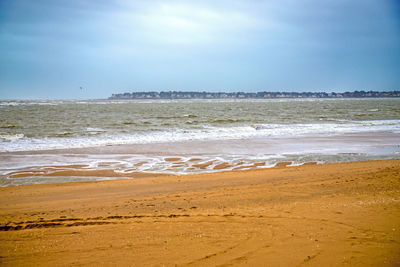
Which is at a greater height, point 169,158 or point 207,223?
point 207,223

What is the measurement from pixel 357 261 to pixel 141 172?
25.1 ft

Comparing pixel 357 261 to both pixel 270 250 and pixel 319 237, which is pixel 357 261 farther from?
pixel 270 250

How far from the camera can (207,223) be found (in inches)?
194

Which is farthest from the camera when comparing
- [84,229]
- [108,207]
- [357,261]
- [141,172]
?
[141,172]

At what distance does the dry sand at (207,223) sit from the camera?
3830 millimetres

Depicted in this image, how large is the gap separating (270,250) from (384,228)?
2091 millimetres

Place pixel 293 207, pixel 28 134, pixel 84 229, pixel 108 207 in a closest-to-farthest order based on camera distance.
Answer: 1. pixel 84 229
2. pixel 293 207
3. pixel 108 207
4. pixel 28 134

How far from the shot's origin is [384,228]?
4.48m

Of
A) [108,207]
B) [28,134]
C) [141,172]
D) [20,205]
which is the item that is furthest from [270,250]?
[28,134]

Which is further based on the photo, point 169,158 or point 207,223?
point 169,158

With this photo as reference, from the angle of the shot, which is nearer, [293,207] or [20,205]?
[293,207]

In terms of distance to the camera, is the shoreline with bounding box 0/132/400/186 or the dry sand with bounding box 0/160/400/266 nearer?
the dry sand with bounding box 0/160/400/266

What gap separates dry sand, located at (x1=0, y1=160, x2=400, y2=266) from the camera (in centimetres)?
383

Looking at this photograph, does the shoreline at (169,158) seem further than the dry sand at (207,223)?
Yes
